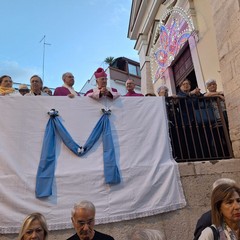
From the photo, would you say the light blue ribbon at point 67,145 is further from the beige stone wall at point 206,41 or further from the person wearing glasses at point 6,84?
the beige stone wall at point 206,41

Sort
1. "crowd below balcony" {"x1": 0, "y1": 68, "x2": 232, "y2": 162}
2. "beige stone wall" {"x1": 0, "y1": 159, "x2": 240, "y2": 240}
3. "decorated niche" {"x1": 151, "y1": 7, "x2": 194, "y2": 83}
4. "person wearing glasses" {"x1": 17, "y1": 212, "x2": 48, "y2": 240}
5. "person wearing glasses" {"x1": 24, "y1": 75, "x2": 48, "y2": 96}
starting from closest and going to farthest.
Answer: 1. "person wearing glasses" {"x1": 17, "y1": 212, "x2": 48, "y2": 240}
2. "beige stone wall" {"x1": 0, "y1": 159, "x2": 240, "y2": 240}
3. "crowd below balcony" {"x1": 0, "y1": 68, "x2": 232, "y2": 162}
4. "person wearing glasses" {"x1": 24, "y1": 75, "x2": 48, "y2": 96}
5. "decorated niche" {"x1": 151, "y1": 7, "x2": 194, "y2": 83}

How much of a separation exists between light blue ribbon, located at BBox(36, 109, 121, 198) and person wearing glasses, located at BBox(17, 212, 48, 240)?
103 cm

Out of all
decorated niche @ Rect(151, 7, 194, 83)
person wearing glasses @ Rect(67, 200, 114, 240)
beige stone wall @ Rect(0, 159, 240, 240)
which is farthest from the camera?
decorated niche @ Rect(151, 7, 194, 83)

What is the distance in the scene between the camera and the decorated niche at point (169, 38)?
26.2 ft

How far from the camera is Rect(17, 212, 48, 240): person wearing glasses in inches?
97.9

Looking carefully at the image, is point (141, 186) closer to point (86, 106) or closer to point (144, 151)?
point (144, 151)

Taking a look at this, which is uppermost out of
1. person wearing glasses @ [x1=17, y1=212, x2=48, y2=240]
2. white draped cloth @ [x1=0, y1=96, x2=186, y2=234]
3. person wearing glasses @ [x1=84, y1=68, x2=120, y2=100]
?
person wearing glasses @ [x1=84, y1=68, x2=120, y2=100]

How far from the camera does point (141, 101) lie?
4.49 meters

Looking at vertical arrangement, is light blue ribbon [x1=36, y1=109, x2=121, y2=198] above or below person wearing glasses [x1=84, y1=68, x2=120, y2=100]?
below

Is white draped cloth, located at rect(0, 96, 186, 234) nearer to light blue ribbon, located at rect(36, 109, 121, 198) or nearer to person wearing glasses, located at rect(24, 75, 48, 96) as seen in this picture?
light blue ribbon, located at rect(36, 109, 121, 198)

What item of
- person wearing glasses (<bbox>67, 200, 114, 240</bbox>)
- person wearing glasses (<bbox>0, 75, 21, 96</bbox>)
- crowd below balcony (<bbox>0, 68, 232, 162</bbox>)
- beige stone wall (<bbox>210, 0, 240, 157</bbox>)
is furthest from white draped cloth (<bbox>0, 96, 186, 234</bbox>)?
beige stone wall (<bbox>210, 0, 240, 157</bbox>)

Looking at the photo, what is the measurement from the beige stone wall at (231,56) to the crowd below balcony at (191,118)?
0.19 m

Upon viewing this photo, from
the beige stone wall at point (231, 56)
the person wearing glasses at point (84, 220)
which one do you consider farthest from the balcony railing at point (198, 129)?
the person wearing glasses at point (84, 220)

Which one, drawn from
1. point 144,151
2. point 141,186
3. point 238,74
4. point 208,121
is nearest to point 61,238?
point 141,186
